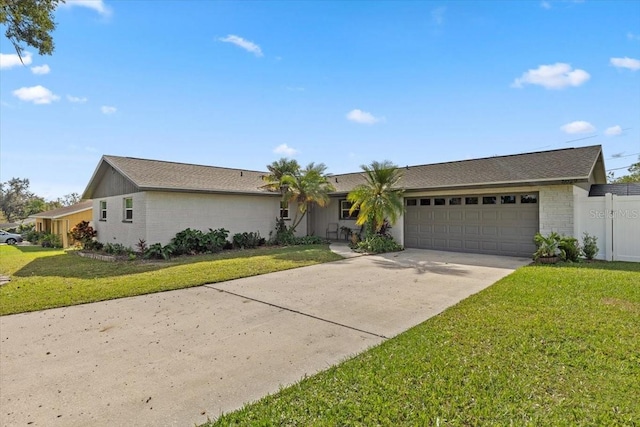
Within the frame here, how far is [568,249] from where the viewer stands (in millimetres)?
9734

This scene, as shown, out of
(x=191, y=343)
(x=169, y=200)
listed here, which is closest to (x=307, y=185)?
(x=169, y=200)

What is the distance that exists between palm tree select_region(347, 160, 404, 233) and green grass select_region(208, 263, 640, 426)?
802 cm

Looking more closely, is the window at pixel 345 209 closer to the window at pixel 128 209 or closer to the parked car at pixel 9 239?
the window at pixel 128 209

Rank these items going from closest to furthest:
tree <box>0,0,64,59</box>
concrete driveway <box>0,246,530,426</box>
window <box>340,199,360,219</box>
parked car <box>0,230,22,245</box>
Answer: concrete driveway <box>0,246,530,426</box> → tree <box>0,0,64,59</box> → window <box>340,199,360,219</box> → parked car <box>0,230,22,245</box>

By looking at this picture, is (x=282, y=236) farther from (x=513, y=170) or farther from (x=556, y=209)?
(x=556, y=209)

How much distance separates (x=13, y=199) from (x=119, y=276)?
66.4 metres

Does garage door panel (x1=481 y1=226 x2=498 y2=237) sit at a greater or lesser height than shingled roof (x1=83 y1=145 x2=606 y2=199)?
lesser

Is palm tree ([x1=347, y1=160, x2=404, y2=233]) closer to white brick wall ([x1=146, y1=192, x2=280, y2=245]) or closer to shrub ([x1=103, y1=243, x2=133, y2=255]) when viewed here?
white brick wall ([x1=146, y1=192, x2=280, y2=245])

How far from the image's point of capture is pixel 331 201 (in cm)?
1830

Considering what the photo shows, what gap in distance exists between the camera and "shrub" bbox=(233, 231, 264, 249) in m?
15.1

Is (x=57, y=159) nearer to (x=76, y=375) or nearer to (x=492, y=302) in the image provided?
(x=76, y=375)

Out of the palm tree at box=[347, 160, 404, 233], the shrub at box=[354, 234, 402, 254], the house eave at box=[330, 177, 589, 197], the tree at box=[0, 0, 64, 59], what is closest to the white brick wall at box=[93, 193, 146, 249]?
the tree at box=[0, 0, 64, 59]

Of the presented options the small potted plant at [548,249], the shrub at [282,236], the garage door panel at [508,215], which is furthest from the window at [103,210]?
the small potted plant at [548,249]

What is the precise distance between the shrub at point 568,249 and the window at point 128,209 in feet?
51.4
